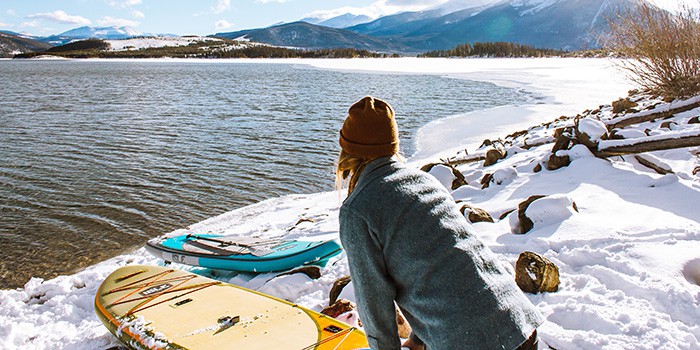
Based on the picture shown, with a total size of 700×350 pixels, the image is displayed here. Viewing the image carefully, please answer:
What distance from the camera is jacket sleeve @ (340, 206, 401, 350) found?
77.1 inches

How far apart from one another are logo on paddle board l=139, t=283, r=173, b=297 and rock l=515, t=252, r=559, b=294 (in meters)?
3.39

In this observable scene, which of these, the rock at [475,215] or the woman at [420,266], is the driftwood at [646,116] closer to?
the rock at [475,215]

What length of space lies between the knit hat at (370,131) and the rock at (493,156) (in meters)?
7.59

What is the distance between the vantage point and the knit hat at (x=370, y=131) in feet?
6.92

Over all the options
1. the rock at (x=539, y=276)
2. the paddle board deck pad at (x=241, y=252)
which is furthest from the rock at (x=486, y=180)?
the rock at (x=539, y=276)

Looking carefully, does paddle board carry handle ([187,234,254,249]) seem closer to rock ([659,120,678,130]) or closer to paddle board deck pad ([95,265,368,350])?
paddle board deck pad ([95,265,368,350])

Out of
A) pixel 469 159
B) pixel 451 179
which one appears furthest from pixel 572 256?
pixel 469 159

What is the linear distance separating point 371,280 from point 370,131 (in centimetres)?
60

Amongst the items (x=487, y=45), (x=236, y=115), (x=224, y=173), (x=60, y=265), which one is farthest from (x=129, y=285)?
(x=487, y=45)

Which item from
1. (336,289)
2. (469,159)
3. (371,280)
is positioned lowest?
(336,289)

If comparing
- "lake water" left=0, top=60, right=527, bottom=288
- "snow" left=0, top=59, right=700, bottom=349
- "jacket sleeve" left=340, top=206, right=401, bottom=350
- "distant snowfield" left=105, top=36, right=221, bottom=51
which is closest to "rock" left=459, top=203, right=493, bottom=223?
"snow" left=0, top=59, right=700, bottom=349

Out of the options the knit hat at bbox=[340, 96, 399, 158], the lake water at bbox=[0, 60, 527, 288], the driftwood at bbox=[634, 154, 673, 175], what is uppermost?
the knit hat at bbox=[340, 96, 399, 158]

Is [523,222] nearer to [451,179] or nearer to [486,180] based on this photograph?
[486,180]

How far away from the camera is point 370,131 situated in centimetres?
211
